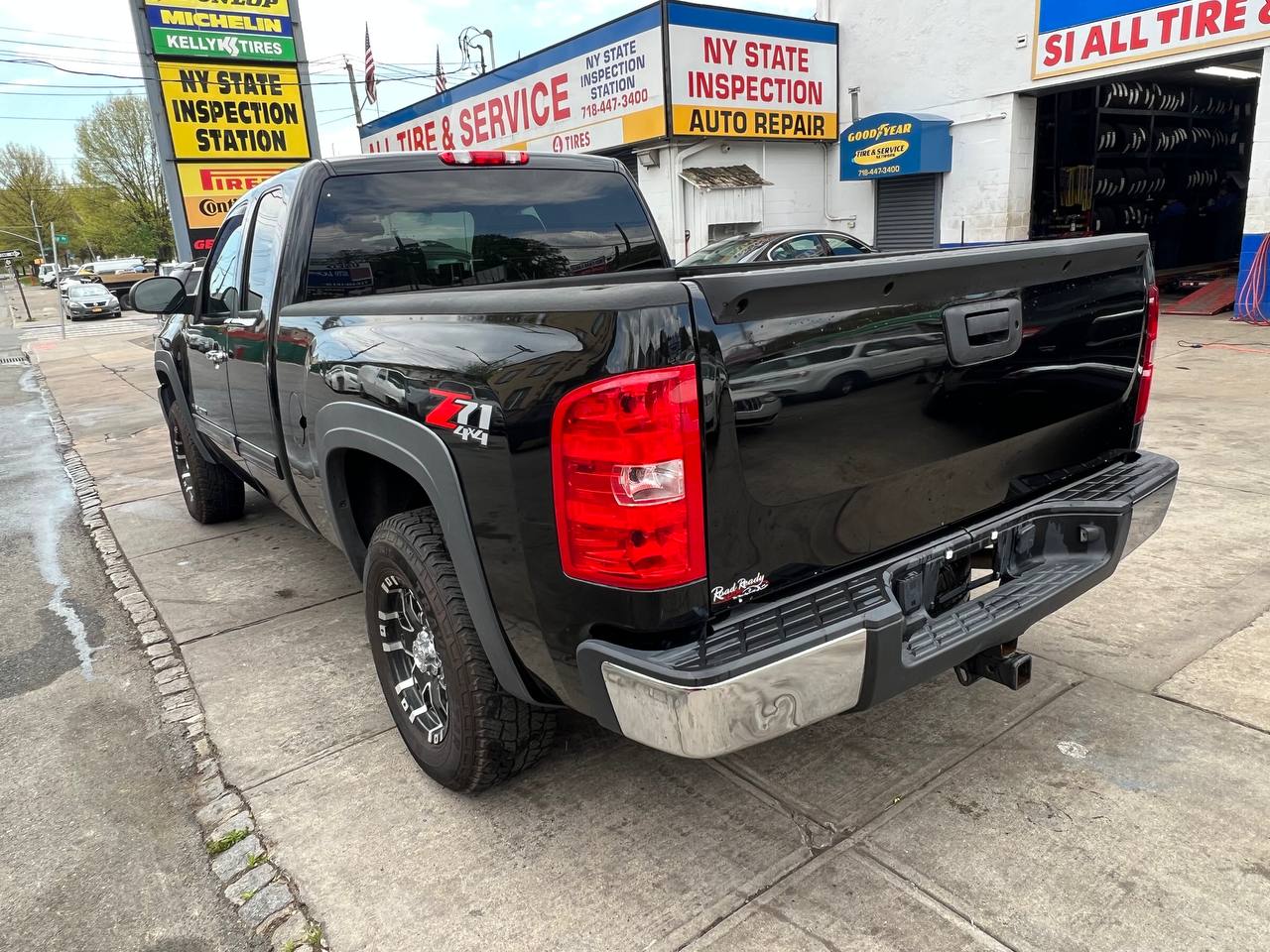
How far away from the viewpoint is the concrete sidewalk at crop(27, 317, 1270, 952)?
2156 mm

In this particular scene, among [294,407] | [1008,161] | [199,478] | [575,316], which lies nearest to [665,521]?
[575,316]

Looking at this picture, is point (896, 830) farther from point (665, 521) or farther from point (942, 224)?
point (942, 224)

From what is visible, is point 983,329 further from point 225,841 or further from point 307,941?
point 225,841

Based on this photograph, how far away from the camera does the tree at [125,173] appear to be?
60.8 m

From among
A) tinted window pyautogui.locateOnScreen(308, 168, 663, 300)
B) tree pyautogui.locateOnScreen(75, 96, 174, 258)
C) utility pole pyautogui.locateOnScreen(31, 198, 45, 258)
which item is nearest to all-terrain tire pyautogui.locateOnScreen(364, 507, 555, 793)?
tinted window pyautogui.locateOnScreen(308, 168, 663, 300)

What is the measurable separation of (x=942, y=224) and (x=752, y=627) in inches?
585

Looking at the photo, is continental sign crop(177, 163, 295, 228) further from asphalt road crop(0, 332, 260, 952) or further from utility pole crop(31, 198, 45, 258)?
utility pole crop(31, 198, 45, 258)

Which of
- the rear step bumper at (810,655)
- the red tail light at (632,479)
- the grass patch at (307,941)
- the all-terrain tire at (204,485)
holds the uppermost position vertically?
the red tail light at (632,479)

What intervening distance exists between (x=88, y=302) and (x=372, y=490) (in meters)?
35.2

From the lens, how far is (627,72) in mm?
15828

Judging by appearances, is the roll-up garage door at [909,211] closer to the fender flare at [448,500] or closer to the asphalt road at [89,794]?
the asphalt road at [89,794]

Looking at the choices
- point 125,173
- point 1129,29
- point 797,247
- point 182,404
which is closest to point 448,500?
point 182,404

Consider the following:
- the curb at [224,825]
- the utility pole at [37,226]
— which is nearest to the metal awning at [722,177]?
the curb at [224,825]

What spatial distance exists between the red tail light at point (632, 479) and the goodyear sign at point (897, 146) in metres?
14.4
